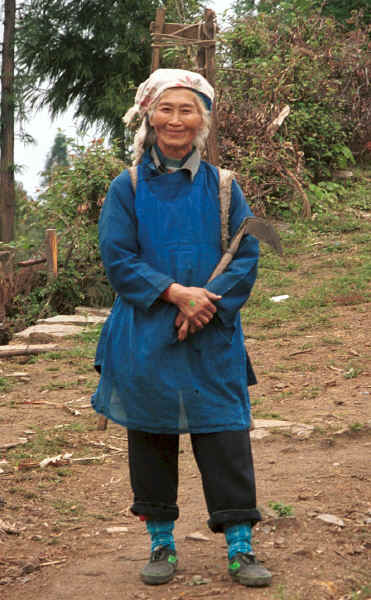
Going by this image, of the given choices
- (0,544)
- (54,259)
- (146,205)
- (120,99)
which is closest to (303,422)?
(0,544)

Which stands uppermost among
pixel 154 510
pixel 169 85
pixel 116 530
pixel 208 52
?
pixel 208 52

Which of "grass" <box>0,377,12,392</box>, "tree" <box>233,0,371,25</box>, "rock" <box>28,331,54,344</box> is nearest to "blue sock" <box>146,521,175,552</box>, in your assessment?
"grass" <box>0,377,12,392</box>

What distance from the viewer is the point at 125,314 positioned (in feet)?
9.12

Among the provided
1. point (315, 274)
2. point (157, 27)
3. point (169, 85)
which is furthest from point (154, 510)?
point (315, 274)

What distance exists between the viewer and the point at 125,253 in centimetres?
271

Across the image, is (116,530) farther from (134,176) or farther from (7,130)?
(7,130)

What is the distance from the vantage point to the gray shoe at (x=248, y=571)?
2646 millimetres

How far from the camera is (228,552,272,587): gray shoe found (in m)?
2.65

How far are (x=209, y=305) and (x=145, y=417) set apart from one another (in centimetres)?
44

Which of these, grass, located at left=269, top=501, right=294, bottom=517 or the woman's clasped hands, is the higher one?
the woman's clasped hands

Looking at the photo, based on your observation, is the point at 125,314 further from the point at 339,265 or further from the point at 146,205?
the point at 339,265

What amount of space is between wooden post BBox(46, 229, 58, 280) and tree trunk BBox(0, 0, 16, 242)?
672 cm

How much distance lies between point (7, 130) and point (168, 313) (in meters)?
14.2

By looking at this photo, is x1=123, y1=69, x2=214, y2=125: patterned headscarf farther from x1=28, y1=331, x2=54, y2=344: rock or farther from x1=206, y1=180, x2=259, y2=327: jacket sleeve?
x1=28, y1=331, x2=54, y2=344: rock
